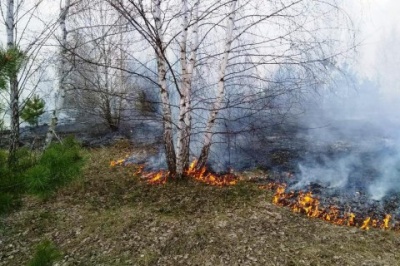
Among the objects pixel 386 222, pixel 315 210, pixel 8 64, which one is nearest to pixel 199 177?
pixel 315 210

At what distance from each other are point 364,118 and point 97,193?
1574cm

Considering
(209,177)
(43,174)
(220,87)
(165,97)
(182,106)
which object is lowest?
(209,177)

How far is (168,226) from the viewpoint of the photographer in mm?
5586

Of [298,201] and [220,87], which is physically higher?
[220,87]

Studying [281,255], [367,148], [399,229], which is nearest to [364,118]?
[367,148]

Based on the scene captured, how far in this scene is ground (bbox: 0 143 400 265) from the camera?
4.78m

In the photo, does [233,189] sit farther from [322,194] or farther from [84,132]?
[84,132]

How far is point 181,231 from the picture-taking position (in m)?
5.43

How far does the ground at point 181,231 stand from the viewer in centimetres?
478

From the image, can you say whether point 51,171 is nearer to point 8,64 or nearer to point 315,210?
point 8,64

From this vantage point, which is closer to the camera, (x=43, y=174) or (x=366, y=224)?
(x=43, y=174)

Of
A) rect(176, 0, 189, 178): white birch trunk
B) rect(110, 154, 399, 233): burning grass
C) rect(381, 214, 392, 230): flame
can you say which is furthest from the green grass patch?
rect(381, 214, 392, 230): flame

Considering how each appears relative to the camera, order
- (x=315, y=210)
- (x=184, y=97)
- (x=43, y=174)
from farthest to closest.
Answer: (x=184, y=97) → (x=315, y=210) → (x=43, y=174)

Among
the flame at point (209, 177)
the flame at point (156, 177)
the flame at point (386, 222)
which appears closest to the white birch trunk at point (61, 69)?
the flame at point (156, 177)
